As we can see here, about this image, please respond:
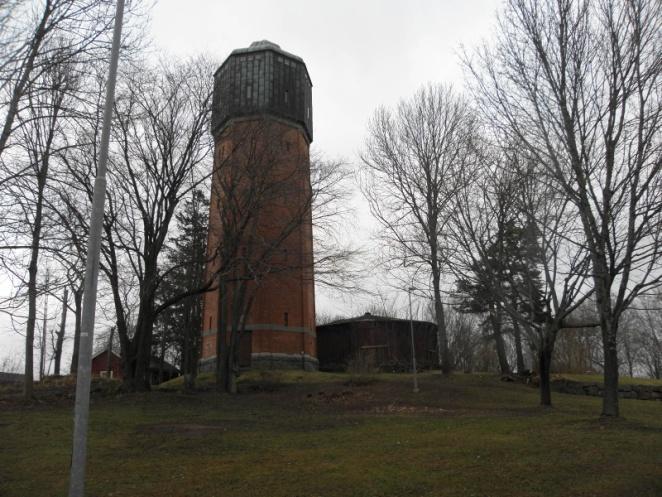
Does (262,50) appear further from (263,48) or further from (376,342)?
(376,342)

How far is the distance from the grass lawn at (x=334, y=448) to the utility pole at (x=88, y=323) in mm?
2421

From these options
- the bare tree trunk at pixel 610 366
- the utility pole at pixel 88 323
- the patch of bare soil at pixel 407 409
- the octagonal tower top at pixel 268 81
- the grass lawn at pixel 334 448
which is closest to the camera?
the utility pole at pixel 88 323

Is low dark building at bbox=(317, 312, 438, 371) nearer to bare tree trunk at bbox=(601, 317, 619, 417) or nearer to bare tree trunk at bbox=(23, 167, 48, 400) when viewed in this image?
bare tree trunk at bbox=(23, 167, 48, 400)

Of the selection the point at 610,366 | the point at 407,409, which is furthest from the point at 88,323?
the point at 407,409

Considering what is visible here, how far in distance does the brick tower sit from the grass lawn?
517 centimetres

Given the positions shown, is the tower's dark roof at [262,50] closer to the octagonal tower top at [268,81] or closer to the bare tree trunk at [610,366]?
the octagonal tower top at [268,81]

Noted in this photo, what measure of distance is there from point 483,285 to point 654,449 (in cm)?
722

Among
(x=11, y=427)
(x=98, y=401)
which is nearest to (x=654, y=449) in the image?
(x=11, y=427)

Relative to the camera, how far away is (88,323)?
23.1 feet

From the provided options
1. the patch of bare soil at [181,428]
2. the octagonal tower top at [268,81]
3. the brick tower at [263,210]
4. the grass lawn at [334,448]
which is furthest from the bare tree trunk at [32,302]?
the octagonal tower top at [268,81]

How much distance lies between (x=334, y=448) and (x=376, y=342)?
997 inches

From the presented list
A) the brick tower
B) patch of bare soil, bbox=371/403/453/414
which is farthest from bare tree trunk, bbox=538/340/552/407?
the brick tower

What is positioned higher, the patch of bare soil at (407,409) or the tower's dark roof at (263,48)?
the tower's dark roof at (263,48)

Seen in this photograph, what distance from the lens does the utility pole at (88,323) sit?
658 cm
